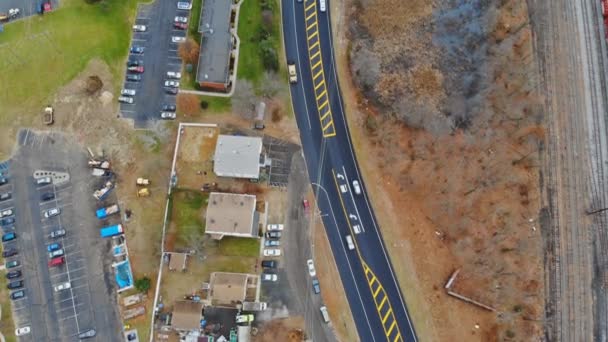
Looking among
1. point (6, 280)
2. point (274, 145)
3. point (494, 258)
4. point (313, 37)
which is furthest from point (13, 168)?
point (494, 258)

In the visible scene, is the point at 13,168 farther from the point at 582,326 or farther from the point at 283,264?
the point at 582,326

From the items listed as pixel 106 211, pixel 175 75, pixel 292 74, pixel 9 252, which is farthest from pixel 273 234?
pixel 9 252

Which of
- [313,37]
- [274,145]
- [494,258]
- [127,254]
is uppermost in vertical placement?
[313,37]

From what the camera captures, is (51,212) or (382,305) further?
(51,212)

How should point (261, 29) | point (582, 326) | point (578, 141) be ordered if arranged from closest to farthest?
point (582, 326)
point (578, 141)
point (261, 29)

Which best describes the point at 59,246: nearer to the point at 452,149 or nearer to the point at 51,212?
the point at 51,212

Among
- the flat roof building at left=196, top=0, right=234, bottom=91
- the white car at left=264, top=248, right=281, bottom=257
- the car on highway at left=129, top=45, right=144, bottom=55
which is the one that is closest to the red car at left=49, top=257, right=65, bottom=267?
the white car at left=264, top=248, right=281, bottom=257
